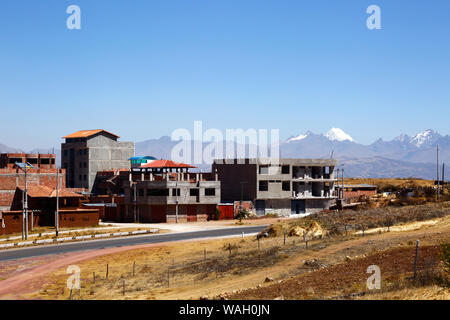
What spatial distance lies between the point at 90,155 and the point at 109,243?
236 ft

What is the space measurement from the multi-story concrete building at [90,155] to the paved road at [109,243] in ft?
207

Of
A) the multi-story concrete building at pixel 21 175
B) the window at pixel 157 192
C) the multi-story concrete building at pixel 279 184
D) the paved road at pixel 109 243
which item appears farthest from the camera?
the multi-story concrete building at pixel 279 184

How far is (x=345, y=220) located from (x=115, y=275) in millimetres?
30657

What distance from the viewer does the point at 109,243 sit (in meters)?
64.6

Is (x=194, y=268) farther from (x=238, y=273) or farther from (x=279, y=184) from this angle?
(x=279, y=184)

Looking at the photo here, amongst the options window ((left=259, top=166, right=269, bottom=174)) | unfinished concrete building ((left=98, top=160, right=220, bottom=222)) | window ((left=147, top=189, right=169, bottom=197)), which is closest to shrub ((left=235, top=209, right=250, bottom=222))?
unfinished concrete building ((left=98, top=160, right=220, bottom=222))

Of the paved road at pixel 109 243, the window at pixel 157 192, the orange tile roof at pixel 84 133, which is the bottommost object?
the paved road at pixel 109 243

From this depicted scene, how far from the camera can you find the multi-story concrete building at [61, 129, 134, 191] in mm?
133250

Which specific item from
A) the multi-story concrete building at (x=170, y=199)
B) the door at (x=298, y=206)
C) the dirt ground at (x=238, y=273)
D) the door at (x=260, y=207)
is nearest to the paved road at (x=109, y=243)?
the dirt ground at (x=238, y=273)

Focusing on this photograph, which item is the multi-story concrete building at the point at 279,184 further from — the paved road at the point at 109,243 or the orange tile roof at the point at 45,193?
the orange tile roof at the point at 45,193

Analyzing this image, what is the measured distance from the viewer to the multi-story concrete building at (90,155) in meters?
133

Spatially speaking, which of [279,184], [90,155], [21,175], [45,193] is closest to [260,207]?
[279,184]

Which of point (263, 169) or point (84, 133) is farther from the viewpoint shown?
point (84, 133)
